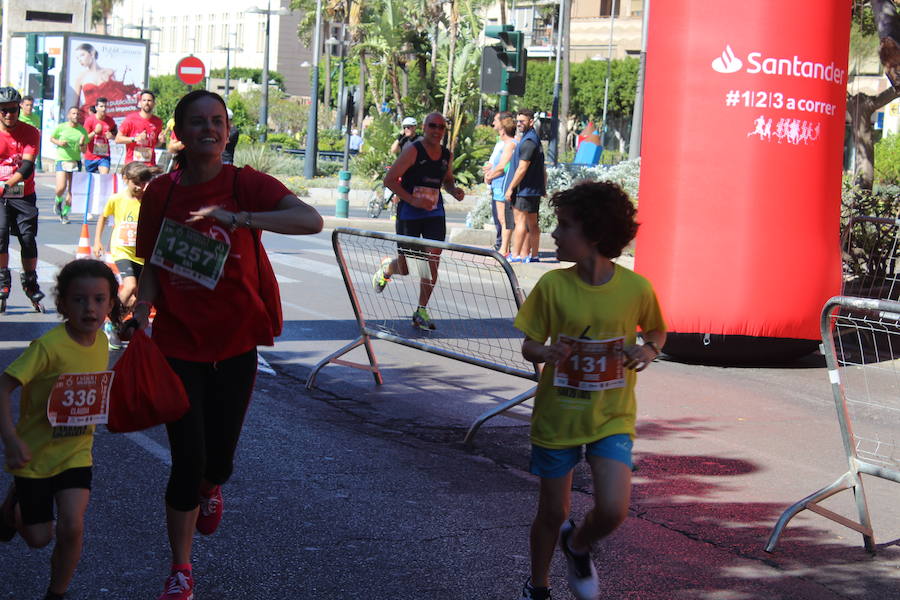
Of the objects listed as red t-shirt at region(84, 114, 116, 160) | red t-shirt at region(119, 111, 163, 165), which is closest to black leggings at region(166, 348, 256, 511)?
red t-shirt at region(119, 111, 163, 165)

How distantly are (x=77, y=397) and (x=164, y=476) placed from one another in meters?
2.01

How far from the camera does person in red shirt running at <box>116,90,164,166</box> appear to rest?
19188 millimetres

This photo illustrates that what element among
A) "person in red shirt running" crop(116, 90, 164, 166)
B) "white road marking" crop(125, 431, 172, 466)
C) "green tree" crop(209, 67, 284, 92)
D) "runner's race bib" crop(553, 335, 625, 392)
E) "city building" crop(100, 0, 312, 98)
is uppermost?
"city building" crop(100, 0, 312, 98)

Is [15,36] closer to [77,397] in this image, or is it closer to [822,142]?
[822,142]

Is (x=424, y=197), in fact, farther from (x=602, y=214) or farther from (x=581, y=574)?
(x=581, y=574)

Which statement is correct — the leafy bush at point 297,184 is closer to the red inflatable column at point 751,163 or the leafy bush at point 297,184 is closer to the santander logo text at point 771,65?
the red inflatable column at point 751,163

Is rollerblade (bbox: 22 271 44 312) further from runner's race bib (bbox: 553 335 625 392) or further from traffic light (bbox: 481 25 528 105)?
traffic light (bbox: 481 25 528 105)

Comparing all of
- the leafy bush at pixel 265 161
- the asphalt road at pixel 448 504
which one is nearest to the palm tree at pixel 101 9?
the leafy bush at pixel 265 161

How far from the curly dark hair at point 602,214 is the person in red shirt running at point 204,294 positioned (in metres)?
0.91

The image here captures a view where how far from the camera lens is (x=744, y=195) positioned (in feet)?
32.2

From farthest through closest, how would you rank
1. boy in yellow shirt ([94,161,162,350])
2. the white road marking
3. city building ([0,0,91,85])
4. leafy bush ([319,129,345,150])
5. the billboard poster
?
1. leafy bush ([319,129,345,150])
2. city building ([0,0,91,85])
3. the billboard poster
4. boy in yellow shirt ([94,161,162,350])
5. the white road marking

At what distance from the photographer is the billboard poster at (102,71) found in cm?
3412

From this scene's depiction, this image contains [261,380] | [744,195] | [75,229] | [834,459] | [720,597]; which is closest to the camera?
[720,597]

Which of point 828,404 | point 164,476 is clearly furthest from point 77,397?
point 828,404
